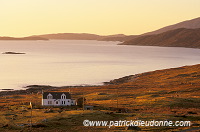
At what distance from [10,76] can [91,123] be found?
480 feet

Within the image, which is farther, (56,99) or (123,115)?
(56,99)

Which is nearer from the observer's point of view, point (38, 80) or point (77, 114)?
point (77, 114)

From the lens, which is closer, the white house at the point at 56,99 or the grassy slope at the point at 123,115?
the grassy slope at the point at 123,115

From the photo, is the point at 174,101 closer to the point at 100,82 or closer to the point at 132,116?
the point at 132,116

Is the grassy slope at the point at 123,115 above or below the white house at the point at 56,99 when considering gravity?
below

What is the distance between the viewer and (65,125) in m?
59.1

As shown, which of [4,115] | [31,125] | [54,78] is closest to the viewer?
[31,125]

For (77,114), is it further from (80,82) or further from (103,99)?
(80,82)

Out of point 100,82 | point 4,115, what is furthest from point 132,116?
point 100,82

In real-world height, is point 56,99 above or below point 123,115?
above

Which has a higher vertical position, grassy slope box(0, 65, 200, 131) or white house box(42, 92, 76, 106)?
white house box(42, 92, 76, 106)

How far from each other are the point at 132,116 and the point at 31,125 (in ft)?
66.5

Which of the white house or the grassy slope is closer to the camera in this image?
the grassy slope

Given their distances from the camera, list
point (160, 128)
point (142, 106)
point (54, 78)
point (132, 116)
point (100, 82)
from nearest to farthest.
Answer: point (160, 128) → point (132, 116) → point (142, 106) → point (100, 82) → point (54, 78)
